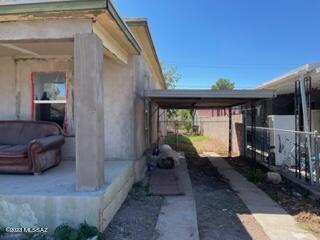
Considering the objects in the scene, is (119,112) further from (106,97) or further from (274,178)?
(274,178)

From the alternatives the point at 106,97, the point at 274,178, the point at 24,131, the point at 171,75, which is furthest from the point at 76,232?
the point at 171,75

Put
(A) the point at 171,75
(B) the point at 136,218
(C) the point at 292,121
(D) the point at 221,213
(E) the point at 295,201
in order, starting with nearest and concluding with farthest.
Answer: (B) the point at 136,218
(D) the point at 221,213
(E) the point at 295,201
(C) the point at 292,121
(A) the point at 171,75

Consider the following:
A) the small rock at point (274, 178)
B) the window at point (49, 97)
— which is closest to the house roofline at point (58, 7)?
the window at point (49, 97)

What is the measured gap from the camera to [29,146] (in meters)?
6.74

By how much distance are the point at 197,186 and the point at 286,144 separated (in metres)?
4.21

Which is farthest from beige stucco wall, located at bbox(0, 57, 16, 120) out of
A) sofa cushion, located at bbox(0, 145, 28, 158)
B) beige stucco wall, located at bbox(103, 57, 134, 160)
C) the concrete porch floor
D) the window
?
the concrete porch floor

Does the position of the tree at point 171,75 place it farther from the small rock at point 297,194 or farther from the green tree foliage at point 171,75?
the small rock at point 297,194

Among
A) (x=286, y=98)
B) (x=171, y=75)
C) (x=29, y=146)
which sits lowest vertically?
(x=29, y=146)

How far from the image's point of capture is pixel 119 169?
23.9 ft

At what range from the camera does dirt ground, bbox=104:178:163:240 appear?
17.9 ft

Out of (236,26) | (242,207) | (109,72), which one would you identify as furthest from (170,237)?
(236,26)

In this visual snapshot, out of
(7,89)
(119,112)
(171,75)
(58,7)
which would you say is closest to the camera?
(58,7)

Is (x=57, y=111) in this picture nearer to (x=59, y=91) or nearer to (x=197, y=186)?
(x=59, y=91)

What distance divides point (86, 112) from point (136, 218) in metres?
2.02
